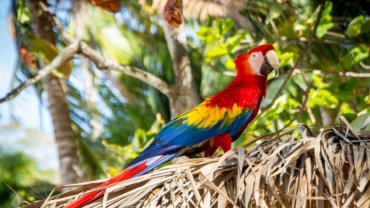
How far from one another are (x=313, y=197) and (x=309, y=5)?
4.48 meters

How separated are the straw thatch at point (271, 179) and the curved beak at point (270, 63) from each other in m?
1.04

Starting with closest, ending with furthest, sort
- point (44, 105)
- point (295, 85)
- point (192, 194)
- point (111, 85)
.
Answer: point (192, 194) → point (295, 85) → point (44, 105) → point (111, 85)

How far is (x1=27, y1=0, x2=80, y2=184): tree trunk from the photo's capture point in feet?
23.8

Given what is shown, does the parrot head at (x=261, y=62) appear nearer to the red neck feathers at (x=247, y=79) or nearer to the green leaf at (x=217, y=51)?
the red neck feathers at (x=247, y=79)

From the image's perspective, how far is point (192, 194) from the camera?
7.44 feet

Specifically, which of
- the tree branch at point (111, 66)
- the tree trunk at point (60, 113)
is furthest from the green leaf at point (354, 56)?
the tree trunk at point (60, 113)

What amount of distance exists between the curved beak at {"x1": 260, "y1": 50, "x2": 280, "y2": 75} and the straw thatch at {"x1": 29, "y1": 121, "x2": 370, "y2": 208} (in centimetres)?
104

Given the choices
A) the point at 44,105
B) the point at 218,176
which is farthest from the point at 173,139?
the point at 44,105

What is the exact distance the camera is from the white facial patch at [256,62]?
3.46 meters

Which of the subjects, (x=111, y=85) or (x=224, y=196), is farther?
(x=111, y=85)

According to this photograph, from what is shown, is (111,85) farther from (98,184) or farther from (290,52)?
(98,184)

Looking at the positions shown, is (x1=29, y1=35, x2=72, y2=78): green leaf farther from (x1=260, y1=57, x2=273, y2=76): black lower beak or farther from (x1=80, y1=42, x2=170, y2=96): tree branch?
(x1=260, y1=57, x2=273, y2=76): black lower beak

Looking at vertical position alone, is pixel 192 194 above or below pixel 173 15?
below

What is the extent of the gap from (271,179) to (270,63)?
1.33 metres
